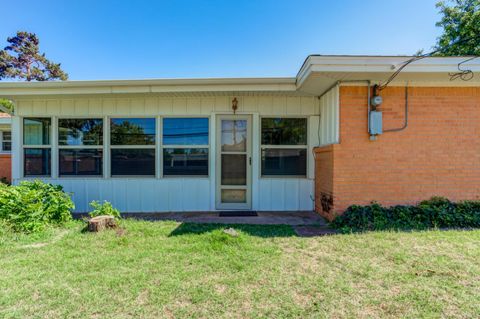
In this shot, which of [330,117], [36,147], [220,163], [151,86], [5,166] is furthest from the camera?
[5,166]

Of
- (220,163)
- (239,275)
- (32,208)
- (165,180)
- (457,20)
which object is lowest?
(239,275)

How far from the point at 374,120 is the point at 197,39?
776 cm

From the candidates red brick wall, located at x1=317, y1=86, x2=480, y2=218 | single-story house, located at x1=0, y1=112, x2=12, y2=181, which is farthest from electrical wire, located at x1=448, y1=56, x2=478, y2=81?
single-story house, located at x1=0, y1=112, x2=12, y2=181

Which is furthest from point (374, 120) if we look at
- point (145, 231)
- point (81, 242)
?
point (81, 242)

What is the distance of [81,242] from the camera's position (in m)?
3.61

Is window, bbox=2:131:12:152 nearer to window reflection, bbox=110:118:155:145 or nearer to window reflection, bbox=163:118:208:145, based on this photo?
window reflection, bbox=110:118:155:145

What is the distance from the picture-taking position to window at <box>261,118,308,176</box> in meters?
5.86

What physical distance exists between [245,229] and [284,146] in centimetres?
237

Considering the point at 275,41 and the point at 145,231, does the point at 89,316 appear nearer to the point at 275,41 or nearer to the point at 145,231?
the point at 145,231

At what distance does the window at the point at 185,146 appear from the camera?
5848mm

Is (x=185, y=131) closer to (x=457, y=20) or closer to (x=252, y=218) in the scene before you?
(x=252, y=218)

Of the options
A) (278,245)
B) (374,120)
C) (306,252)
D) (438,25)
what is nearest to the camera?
(306,252)

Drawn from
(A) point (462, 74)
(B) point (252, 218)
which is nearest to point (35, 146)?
(B) point (252, 218)

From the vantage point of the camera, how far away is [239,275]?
2.65 metres
